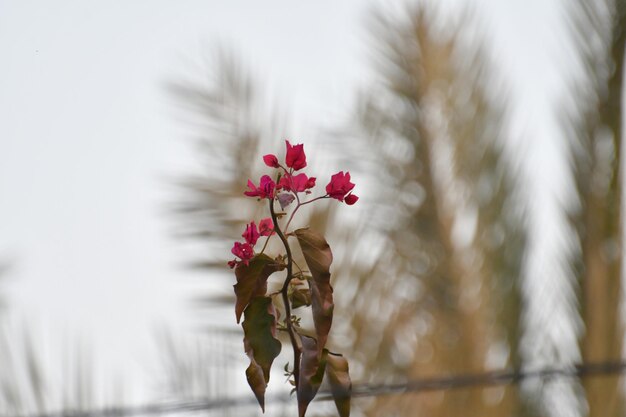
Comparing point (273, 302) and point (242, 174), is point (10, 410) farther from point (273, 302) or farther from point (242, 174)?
point (273, 302)

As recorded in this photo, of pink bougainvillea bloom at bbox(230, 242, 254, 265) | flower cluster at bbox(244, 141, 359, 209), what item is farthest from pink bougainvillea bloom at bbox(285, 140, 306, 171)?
pink bougainvillea bloom at bbox(230, 242, 254, 265)

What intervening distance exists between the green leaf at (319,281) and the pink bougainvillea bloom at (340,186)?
0.23ft

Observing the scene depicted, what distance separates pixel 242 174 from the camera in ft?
15.6

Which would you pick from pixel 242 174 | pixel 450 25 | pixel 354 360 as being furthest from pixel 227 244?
pixel 450 25

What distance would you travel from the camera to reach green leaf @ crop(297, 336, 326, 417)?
1160 mm

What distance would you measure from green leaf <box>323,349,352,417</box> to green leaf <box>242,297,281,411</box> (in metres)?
0.06

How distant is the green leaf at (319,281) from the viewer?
3.85 ft

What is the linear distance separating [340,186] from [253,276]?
14 cm

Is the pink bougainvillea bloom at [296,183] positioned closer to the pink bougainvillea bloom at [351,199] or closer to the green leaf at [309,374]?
the pink bougainvillea bloom at [351,199]

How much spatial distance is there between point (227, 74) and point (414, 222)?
3.68 ft

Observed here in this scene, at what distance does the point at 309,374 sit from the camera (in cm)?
117

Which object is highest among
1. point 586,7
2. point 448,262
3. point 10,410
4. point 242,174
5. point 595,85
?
point 586,7

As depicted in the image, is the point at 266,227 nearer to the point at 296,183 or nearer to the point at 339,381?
the point at 296,183

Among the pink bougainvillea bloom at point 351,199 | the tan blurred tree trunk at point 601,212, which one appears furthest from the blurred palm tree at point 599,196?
the pink bougainvillea bloom at point 351,199
